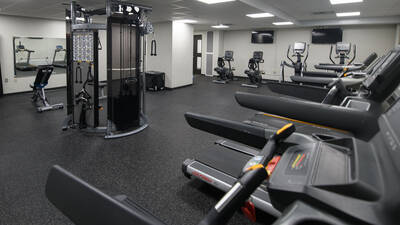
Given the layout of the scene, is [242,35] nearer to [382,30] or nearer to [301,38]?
[301,38]

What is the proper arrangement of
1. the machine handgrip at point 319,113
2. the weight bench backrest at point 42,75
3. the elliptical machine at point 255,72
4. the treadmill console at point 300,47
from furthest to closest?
1. the elliptical machine at point 255,72
2. the treadmill console at point 300,47
3. the weight bench backrest at point 42,75
4. the machine handgrip at point 319,113

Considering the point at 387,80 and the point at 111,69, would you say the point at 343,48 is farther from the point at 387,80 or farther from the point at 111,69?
the point at 387,80

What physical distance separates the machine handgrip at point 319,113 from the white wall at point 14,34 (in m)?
8.27

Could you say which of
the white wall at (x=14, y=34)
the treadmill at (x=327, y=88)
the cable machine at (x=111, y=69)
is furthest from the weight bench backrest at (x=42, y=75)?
the treadmill at (x=327, y=88)

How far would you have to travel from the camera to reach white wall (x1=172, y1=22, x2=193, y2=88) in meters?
8.64

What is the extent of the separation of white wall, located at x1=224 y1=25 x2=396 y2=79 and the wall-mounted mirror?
7600 mm

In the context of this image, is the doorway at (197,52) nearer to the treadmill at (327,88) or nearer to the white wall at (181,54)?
the white wall at (181,54)

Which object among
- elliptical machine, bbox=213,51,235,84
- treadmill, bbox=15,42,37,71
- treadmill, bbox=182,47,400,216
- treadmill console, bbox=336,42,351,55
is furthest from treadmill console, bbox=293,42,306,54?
treadmill, bbox=15,42,37,71

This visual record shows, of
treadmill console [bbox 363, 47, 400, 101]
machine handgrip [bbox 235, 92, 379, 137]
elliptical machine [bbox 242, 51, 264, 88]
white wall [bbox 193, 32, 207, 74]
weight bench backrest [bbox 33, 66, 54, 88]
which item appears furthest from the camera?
white wall [bbox 193, 32, 207, 74]

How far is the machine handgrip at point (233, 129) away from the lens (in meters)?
1.18

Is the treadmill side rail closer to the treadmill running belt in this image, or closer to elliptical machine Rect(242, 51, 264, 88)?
the treadmill running belt

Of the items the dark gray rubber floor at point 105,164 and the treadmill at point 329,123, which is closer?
the treadmill at point 329,123

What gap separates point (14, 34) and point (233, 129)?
832 centimetres

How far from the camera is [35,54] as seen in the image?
25.3ft
